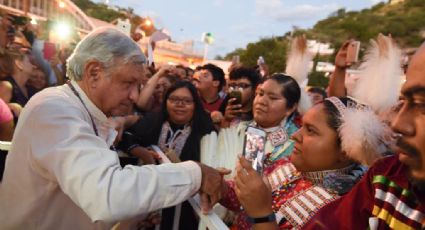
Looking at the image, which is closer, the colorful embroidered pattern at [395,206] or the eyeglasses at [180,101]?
the colorful embroidered pattern at [395,206]

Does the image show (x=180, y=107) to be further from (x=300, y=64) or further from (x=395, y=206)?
(x=395, y=206)

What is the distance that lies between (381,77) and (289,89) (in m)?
1.16

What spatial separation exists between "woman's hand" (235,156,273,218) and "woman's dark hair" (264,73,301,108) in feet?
5.91

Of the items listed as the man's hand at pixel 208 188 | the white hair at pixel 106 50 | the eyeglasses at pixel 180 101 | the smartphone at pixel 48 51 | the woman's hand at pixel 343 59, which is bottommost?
the man's hand at pixel 208 188

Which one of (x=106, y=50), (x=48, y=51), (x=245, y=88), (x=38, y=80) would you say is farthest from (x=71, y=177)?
(x=48, y=51)

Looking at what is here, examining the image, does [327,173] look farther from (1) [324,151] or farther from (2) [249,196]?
(2) [249,196]

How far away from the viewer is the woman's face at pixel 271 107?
308cm

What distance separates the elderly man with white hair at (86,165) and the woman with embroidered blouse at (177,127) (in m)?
1.44

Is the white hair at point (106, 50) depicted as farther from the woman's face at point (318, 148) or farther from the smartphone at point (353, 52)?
the smartphone at point (353, 52)

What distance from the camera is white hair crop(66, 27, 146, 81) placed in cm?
164

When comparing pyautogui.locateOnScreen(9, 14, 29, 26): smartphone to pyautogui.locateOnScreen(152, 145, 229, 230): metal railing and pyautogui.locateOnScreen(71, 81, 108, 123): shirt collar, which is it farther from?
pyautogui.locateOnScreen(152, 145, 229, 230): metal railing

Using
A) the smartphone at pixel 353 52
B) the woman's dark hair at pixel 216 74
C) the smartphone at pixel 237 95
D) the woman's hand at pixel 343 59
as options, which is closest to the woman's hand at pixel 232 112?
the smartphone at pixel 237 95

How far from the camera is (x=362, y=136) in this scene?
1713mm

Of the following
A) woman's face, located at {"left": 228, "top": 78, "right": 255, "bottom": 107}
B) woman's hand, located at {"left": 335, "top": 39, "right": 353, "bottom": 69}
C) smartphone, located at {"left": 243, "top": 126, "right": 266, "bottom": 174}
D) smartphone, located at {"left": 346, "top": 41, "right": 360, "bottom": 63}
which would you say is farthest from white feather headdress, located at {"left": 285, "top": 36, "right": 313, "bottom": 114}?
smartphone, located at {"left": 243, "top": 126, "right": 266, "bottom": 174}
